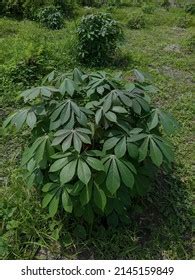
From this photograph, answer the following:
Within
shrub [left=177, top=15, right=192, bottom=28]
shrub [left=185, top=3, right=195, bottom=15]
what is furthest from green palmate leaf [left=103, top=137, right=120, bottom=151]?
shrub [left=185, top=3, right=195, bottom=15]

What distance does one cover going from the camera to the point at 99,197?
2539mm

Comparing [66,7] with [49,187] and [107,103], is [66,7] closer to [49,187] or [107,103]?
[107,103]

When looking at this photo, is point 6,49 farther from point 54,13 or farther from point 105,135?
point 105,135

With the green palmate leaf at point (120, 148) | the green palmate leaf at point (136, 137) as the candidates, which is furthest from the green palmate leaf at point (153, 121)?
the green palmate leaf at point (120, 148)

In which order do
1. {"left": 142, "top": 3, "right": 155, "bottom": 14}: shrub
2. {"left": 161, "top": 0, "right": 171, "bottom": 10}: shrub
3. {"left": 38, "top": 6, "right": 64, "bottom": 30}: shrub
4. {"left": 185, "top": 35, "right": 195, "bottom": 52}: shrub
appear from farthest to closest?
{"left": 161, "top": 0, "right": 171, "bottom": 10}: shrub, {"left": 142, "top": 3, "right": 155, "bottom": 14}: shrub, {"left": 38, "top": 6, "right": 64, "bottom": 30}: shrub, {"left": 185, "top": 35, "right": 195, "bottom": 52}: shrub

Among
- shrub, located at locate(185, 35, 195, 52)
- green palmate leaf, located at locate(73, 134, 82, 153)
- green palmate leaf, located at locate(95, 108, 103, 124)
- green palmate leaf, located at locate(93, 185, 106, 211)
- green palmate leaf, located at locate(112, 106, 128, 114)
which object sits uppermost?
green palmate leaf, located at locate(112, 106, 128, 114)

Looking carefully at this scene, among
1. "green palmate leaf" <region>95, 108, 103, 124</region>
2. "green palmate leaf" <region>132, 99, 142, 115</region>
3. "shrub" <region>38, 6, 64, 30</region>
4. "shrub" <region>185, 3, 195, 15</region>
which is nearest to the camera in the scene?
"green palmate leaf" <region>95, 108, 103, 124</region>

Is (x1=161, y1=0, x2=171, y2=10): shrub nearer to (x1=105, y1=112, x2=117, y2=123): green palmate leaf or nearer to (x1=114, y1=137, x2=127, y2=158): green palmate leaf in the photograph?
(x1=105, y1=112, x2=117, y2=123): green palmate leaf

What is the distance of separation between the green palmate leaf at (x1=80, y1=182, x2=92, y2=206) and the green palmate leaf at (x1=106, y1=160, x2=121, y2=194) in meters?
0.13

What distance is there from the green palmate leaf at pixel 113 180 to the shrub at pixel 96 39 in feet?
9.79

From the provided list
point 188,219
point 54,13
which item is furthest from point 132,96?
point 54,13

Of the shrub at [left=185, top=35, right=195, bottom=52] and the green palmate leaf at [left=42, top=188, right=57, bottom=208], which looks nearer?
the green palmate leaf at [left=42, top=188, right=57, bottom=208]

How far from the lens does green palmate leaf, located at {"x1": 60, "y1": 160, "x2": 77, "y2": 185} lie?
2438 mm

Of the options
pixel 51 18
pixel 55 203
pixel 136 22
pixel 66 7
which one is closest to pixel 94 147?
pixel 55 203
